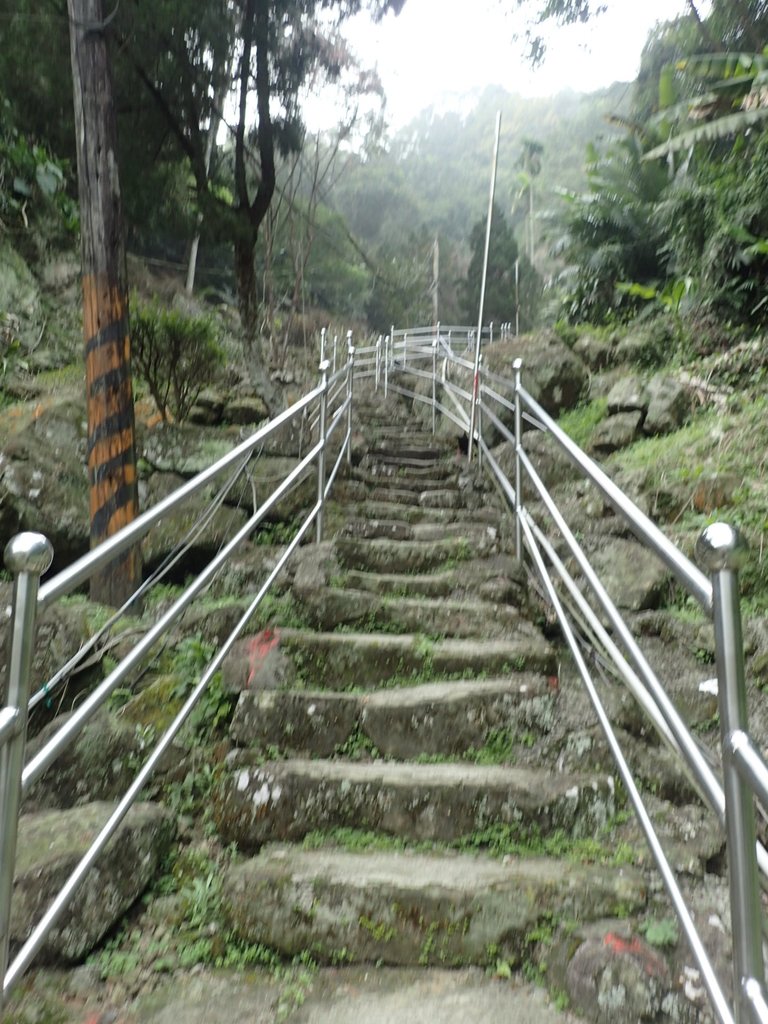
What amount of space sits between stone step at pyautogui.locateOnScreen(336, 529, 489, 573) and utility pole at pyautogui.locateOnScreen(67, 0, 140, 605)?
4.49 feet

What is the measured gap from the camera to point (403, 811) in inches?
67.2

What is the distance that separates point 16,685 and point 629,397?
442cm

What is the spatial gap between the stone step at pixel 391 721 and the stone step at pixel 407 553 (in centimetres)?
104

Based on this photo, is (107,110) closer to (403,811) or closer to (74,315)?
(74,315)

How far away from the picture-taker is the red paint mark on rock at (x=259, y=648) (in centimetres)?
213

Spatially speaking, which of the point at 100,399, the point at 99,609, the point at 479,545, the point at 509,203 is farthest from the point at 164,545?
the point at 509,203

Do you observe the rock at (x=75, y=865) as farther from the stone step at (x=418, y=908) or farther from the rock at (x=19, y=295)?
the rock at (x=19, y=295)

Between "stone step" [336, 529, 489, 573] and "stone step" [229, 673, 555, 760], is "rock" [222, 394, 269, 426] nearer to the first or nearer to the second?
"stone step" [336, 529, 489, 573]

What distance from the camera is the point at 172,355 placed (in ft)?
14.8

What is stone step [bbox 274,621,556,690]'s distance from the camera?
219cm

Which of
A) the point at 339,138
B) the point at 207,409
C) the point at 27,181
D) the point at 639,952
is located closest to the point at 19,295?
the point at 27,181

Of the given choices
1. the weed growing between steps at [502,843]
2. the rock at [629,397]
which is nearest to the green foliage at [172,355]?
the rock at [629,397]

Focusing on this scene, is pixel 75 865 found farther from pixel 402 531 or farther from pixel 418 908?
pixel 402 531

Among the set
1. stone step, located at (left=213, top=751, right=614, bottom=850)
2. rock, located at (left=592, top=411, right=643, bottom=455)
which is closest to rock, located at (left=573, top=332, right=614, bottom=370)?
rock, located at (left=592, top=411, right=643, bottom=455)
